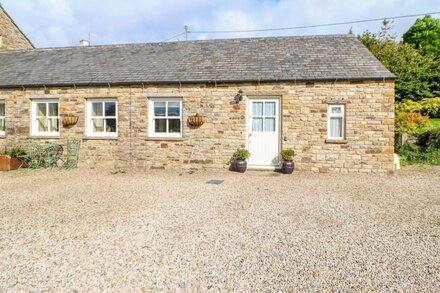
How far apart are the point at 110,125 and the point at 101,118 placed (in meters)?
0.43

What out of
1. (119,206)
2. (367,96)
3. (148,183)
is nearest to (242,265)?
(119,206)

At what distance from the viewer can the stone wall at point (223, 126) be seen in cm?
941

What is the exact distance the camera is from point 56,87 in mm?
10930

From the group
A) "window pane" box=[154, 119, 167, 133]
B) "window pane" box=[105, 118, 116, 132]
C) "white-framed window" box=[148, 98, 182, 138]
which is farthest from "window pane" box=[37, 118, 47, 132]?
"window pane" box=[154, 119, 167, 133]

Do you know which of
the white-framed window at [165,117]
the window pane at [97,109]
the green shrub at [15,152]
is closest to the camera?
the green shrub at [15,152]

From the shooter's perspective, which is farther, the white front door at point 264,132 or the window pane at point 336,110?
the white front door at point 264,132

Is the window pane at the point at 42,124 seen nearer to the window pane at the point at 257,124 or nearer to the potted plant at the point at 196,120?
the potted plant at the point at 196,120

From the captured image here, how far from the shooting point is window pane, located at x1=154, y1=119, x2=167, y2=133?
34.8ft

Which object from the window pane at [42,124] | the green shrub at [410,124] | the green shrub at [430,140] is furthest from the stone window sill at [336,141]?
the window pane at [42,124]

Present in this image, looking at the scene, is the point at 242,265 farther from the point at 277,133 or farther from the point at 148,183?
the point at 277,133

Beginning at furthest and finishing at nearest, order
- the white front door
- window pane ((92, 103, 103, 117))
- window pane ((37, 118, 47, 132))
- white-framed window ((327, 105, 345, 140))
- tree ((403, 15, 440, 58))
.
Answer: tree ((403, 15, 440, 58))
window pane ((37, 118, 47, 132))
window pane ((92, 103, 103, 117))
the white front door
white-framed window ((327, 105, 345, 140))

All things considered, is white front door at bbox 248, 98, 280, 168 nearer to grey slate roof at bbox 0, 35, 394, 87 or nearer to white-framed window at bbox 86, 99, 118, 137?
grey slate roof at bbox 0, 35, 394, 87

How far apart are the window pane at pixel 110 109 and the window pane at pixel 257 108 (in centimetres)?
528

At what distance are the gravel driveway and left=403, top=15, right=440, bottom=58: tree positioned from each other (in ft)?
99.9
